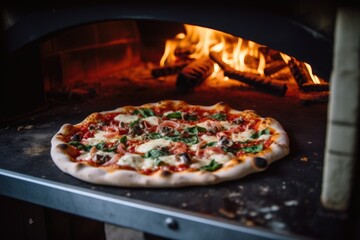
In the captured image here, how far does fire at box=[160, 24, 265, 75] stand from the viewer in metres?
4.85

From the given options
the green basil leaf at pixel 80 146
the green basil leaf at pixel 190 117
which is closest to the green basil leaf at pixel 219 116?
the green basil leaf at pixel 190 117

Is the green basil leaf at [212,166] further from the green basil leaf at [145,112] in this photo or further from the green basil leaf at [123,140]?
the green basil leaf at [145,112]

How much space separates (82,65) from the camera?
5031mm

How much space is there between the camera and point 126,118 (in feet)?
10.7

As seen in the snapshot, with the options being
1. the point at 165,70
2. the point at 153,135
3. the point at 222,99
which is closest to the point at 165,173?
the point at 153,135

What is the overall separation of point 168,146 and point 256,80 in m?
1.96

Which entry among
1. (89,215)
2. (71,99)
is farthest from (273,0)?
(71,99)

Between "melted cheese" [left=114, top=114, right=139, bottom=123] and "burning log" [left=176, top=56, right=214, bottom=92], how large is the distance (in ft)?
3.99

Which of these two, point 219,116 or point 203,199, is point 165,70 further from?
point 203,199

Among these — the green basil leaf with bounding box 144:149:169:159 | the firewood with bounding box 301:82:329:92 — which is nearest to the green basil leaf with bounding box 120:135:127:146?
the green basil leaf with bounding box 144:149:169:159

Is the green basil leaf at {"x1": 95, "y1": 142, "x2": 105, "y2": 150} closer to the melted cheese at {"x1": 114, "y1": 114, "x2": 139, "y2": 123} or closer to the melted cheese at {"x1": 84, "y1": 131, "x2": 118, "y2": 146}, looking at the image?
the melted cheese at {"x1": 84, "y1": 131, "x2": 118, "y2": 146}

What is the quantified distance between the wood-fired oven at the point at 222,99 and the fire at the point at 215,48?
0.09 ft

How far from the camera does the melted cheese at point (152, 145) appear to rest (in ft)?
8.71

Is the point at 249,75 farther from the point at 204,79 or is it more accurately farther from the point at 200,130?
the point at 200,130
